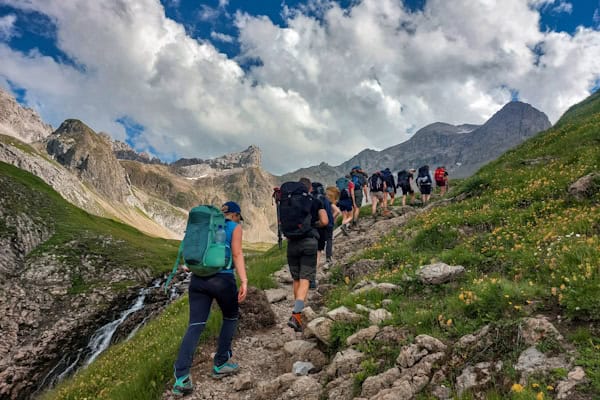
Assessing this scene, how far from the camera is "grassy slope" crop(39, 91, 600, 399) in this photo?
600 cm

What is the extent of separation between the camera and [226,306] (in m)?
7.33

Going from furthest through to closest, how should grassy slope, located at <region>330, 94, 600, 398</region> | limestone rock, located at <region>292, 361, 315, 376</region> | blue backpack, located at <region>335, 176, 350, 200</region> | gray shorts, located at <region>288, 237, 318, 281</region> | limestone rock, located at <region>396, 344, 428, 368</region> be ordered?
blue backpack, located at <region>335, 176, 350, 200</region> → gray shorts, located at <region>288, 237, 318, 281</region> → limestone rock, located at <region>292, 361, 315, 376</region> → grassy slope, located at <region>330, 94, 600, 398</region> → limestone rock, located at <region>396, 344, 428, 368</region>

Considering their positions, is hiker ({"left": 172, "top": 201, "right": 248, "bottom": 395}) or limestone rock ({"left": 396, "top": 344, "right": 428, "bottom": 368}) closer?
limestone rock ({"left": 396, "top": 344, "right": 428, "bottom": 368})

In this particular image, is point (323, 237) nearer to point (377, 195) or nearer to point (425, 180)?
point (377, 195)

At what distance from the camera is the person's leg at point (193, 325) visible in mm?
6965

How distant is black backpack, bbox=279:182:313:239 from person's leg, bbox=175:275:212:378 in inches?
125

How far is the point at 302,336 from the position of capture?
8883 mm

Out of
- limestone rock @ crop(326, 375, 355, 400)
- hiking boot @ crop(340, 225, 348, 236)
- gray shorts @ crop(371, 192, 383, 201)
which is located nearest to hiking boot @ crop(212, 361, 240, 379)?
limestone rock @ crop(326, 375, 355, 400)

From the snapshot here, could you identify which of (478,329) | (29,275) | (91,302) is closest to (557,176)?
(478,329)

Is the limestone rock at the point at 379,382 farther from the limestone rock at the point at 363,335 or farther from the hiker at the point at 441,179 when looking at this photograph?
the hiker at the point at 441,179

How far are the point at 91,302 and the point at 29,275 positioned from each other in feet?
32.3

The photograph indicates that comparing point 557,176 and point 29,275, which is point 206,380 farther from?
point 29,275

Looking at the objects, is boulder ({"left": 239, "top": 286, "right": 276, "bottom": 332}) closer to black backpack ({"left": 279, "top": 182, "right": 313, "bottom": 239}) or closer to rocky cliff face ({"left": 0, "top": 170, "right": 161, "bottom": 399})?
black backpack ({"left": 279, "top": 182, "right": 313, "bottom": 239})

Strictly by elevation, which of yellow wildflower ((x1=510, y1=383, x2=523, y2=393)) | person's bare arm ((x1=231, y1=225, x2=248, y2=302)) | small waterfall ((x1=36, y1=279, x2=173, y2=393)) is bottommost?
small waterfall ((x1=36, y1=279, x2=173, y2=393))
